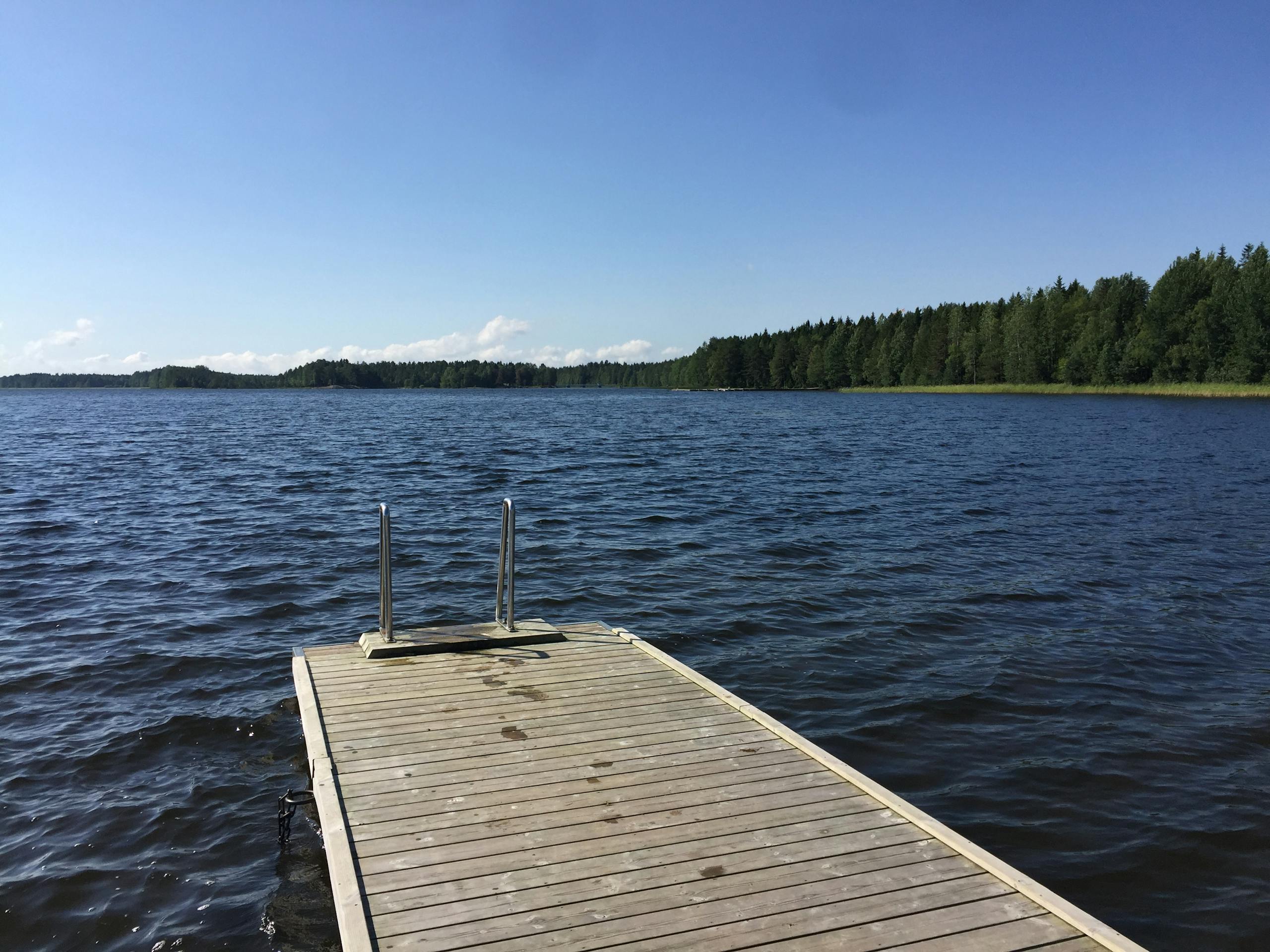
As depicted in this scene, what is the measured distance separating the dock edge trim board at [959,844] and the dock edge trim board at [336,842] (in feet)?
A: 10.7

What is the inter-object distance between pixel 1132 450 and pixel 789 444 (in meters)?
15.5

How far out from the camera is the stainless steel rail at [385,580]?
336 inches

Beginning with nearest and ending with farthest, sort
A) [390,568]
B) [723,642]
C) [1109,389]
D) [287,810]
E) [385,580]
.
→ 1. [287,810]
2. [390,568]
3. [385,580]
4. [723,642]
5. [1109,389]

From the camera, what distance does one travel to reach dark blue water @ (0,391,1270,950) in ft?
20.5

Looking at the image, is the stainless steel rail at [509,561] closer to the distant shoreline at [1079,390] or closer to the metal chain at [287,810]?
the metal chain at [287,810]

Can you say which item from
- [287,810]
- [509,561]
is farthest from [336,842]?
[509,561]

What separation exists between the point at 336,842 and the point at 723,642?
7.11 m

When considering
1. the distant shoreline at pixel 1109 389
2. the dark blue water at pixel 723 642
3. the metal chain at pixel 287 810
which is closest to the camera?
the dark blue water at pixel 723 642

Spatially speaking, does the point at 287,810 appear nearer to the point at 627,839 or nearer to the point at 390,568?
the point at 390,568

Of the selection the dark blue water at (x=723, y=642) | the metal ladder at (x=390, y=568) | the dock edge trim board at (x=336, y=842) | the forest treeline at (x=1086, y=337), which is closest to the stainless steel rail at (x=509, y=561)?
the metal ladder at (x=390, y=568)

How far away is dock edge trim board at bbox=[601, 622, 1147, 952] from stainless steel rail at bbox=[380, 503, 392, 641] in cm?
350

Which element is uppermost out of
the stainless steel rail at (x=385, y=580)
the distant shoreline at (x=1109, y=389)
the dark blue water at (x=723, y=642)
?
the distant shoreline at (x=1109, y=389)

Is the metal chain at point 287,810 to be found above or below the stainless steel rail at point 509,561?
below

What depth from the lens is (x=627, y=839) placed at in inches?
195
